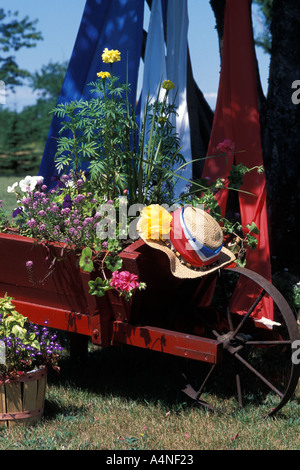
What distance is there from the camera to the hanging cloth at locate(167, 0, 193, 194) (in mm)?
4941

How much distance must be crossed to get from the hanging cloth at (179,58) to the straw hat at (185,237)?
1.77 metres

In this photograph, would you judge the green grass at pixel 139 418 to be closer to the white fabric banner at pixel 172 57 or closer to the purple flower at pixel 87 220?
the purple flower at pixel 87 220

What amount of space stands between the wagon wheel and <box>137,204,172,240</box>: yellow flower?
50cm

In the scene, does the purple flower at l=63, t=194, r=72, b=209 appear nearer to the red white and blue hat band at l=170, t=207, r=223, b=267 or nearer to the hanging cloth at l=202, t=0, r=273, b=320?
the red white and blue hat band at l=170, t=207, r=223, b=267

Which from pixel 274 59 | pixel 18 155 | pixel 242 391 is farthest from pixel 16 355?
pixel 18 155

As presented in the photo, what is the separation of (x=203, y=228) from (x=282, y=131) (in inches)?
82.2

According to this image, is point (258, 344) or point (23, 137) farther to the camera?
point (23, 137)

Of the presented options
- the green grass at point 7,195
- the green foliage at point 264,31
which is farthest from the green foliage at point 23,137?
the green foliage at point 264,31

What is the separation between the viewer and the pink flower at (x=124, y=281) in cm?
306

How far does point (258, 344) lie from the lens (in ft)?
11.4

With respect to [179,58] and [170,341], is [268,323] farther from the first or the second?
[179,58]

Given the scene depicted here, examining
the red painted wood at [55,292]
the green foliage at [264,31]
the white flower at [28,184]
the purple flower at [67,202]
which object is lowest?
the red painted wood at [55,292]

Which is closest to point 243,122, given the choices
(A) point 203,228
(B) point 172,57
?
(A) point 203,228
